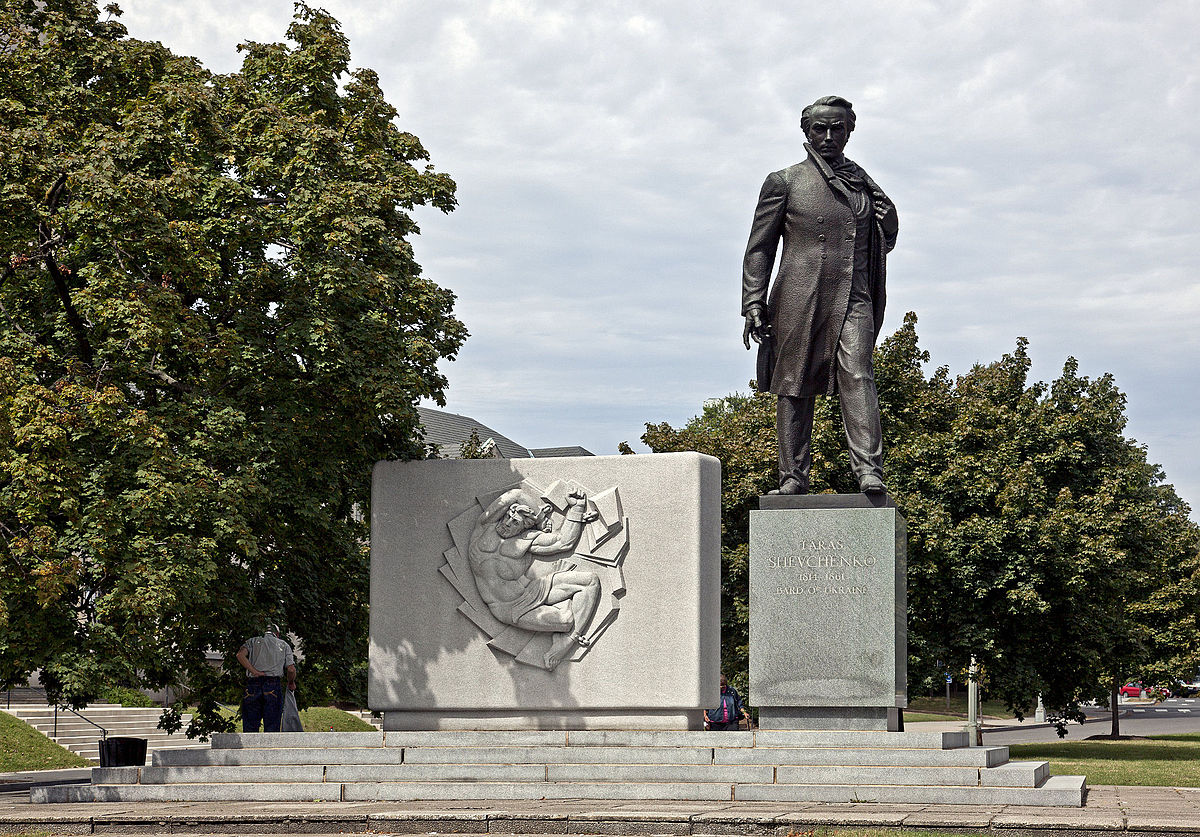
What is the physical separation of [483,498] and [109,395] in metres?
3.78

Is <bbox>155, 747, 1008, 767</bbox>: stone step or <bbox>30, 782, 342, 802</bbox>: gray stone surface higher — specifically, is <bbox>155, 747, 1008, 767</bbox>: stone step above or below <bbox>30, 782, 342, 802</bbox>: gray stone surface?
above

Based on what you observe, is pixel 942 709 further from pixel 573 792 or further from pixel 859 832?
pixel 859 832

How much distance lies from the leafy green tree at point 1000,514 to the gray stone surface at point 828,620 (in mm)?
15085

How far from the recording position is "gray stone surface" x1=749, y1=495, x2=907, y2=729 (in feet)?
35.7

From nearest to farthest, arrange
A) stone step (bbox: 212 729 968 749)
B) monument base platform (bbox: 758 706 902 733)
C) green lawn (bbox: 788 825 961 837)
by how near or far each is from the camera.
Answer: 1. green lawn (bbox: 788 825 961 837)
2. stone step (bbox: 212 729 968 749)
3. monument base platform (bbox: 758 706 902 733)

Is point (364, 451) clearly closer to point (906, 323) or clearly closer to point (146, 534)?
point (146, 534)

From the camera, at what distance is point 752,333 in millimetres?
11859

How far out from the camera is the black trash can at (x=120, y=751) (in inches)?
522

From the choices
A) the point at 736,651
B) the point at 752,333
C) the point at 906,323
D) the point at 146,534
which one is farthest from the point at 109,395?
the point at 906,323

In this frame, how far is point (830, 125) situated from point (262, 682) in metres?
7.96

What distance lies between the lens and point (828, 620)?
36.1 feet

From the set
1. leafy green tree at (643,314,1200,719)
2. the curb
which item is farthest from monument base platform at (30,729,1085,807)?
leafy green tree at (643,314,1200,719)

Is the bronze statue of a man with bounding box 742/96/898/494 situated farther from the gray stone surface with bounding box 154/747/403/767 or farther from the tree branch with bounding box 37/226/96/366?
the tree branch with bounding box 37/226/96/366

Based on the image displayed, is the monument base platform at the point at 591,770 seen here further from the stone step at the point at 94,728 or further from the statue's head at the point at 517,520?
the stone step at the point at 94,728
